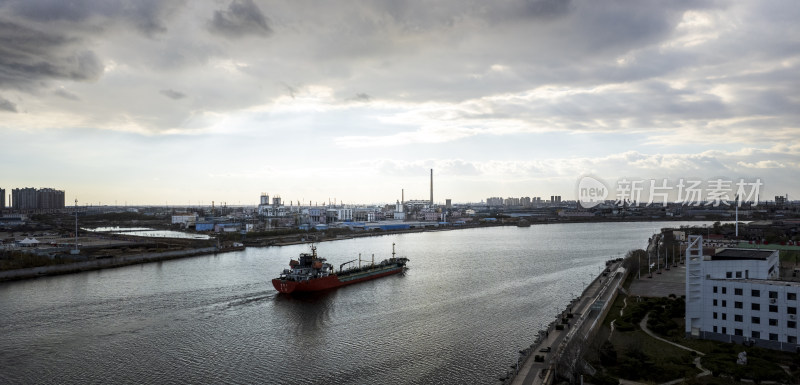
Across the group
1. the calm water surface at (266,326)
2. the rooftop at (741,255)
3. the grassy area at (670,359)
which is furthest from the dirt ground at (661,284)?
the grassy area at (670,359)

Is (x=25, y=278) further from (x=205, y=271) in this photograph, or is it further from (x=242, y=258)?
(x=242, y=258)

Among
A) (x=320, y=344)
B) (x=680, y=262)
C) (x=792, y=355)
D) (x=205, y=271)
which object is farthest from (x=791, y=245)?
(x=205, y=271)

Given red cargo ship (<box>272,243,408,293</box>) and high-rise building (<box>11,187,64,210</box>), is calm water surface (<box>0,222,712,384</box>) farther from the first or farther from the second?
high-rise building (<box>11,187,64,210</box>)

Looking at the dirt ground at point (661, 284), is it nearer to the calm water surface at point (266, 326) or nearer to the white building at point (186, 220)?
the calm water surface at point (266, 326)

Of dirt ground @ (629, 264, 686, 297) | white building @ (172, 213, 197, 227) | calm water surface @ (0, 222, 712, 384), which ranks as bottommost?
calm water surface @ (0, 222, 712, 384)

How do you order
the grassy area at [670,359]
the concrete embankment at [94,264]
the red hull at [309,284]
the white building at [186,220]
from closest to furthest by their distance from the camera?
the grassy area at [670,359] → the red hull at [309,284] → the concrete embankment at [94,264] → the white building at [186,220]

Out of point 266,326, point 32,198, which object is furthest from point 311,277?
point 32,198

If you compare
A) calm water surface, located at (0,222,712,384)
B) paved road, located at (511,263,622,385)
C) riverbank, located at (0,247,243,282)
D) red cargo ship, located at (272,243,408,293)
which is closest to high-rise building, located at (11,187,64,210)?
riverbank, located at (0,247,243,282)

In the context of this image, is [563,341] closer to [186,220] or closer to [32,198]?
[186,220]
